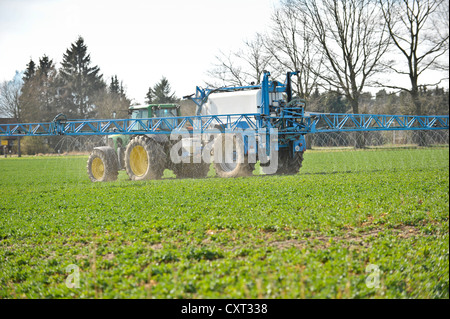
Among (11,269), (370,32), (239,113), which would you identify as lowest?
(11,269)

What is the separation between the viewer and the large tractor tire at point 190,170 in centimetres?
2084

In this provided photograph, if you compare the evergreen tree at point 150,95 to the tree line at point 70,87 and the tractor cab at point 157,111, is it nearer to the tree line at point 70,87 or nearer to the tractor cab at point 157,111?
the tree line at point 70,87

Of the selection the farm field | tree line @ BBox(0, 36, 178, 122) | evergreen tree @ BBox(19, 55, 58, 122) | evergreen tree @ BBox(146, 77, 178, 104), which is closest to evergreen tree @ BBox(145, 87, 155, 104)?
evergreen tree @ BBox(146, 77, 178, 104)

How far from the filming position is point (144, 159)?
20.4 meters

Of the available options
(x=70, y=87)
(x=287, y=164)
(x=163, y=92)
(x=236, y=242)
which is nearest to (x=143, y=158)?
(x=287, y=164)

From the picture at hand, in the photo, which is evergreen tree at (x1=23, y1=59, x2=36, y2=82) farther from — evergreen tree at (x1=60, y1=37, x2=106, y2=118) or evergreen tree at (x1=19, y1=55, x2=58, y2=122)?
evergreen tree at (x1=60, y1=37, x2=106, y2=118)

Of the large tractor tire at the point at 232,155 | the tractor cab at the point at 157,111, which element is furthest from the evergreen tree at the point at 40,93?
the large tractor tire at the point at 232,155

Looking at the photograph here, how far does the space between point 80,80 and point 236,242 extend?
47.5m

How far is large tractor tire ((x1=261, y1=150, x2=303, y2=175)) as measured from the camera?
20359 mm

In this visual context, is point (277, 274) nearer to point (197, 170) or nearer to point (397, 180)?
point (397, 180)

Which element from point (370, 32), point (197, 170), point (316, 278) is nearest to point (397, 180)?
point (197, 170)

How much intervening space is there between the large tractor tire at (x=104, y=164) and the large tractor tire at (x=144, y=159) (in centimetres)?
97
